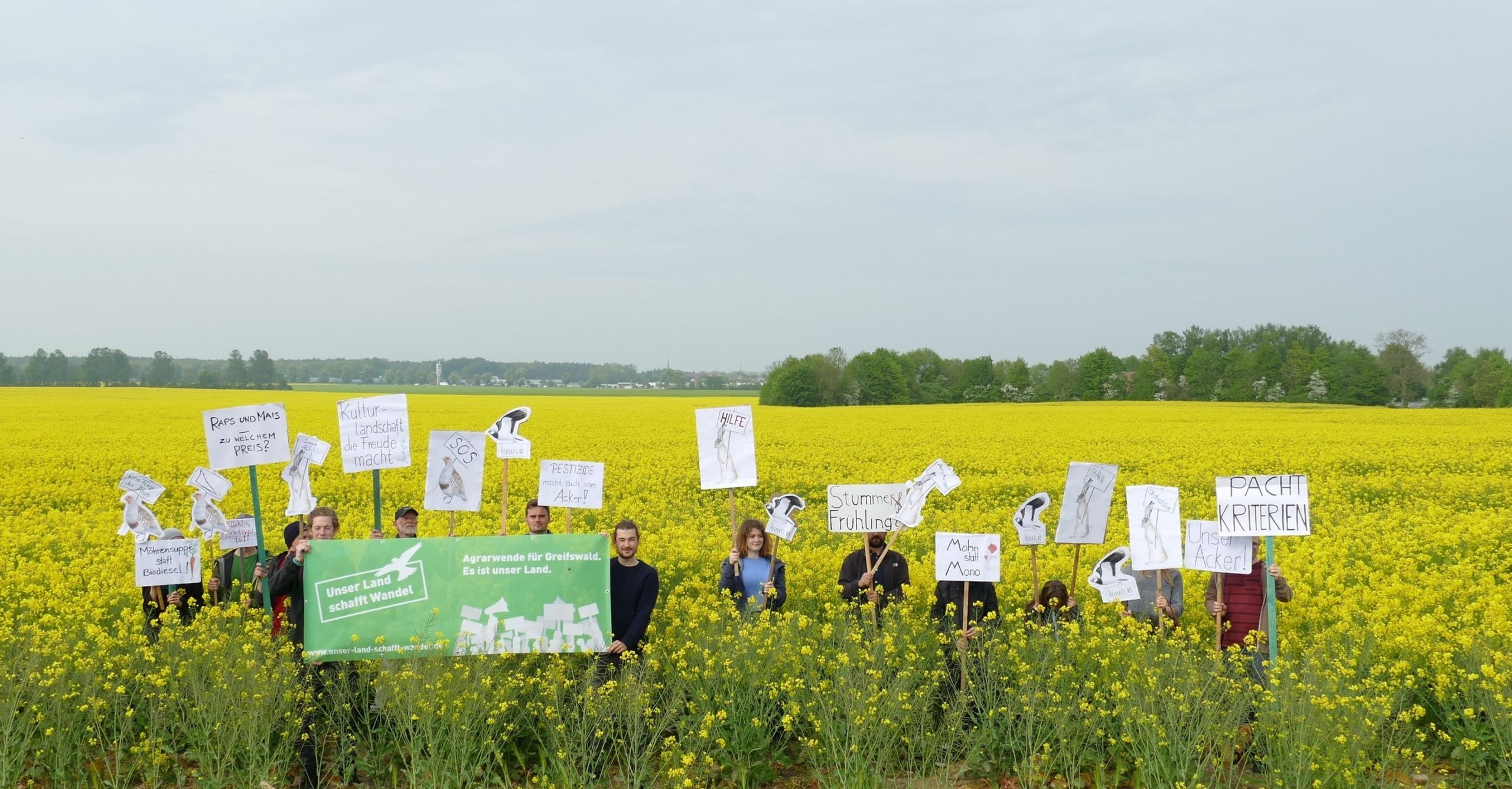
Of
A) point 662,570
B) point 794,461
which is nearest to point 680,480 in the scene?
point 794,461

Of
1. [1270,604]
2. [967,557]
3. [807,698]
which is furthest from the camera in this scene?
[967,557]

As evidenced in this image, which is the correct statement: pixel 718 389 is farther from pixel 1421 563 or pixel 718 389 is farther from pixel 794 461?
pixel 1421 563

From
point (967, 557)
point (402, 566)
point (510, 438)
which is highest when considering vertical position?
point (510, 438)

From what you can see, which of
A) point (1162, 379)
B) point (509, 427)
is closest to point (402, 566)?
point (509, 427)

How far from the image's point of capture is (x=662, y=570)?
33.4 feet

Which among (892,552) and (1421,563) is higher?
(892,552)

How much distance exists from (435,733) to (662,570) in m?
4.23

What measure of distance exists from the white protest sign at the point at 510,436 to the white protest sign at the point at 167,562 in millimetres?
2519

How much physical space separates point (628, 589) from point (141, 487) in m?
4.01

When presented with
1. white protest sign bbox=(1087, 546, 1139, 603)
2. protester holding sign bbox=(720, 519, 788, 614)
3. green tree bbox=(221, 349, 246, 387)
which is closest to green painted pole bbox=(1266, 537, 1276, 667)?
white protest sign bbox=(1087, 546, 1139, 603)

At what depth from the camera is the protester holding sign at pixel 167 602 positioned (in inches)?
294

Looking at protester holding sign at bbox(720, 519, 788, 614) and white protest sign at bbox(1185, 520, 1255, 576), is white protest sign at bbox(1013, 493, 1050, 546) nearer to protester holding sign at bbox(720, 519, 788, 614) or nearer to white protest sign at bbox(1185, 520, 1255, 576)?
white protest sign at bbox(1185, 520, 1255, 576)

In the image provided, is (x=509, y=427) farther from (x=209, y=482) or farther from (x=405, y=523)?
(x=209, y=482)

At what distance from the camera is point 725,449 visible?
9094 mm
